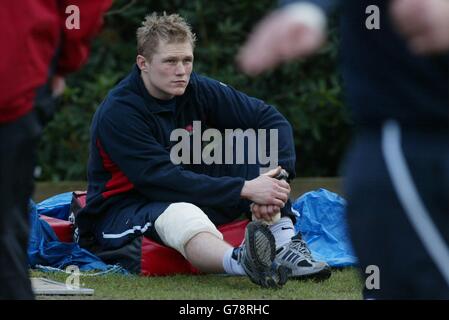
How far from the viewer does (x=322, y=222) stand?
6.24 m

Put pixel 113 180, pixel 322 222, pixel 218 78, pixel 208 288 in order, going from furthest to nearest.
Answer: pixel 218 78 → pixel 322 222 → pixel 113 180 → pixel 208 288

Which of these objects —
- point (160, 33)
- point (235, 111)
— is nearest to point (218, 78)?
point (235, 111)

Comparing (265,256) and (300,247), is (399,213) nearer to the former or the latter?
(265,256)

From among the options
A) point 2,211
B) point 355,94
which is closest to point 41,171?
point 2,211

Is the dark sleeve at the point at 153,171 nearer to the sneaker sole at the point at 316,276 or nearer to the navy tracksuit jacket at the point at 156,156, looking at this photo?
the navy tracksuit jacket at the point at 156,156

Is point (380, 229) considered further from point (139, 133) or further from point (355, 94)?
point (139, 133)

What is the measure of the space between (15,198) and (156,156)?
7.76 ft

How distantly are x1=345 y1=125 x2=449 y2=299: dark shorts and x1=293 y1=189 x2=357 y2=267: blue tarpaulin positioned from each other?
364 centimetres

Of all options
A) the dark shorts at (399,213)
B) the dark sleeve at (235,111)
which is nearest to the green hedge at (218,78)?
the dark sleeve at (235,111)

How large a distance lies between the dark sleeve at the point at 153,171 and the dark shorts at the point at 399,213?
2894 millimetres

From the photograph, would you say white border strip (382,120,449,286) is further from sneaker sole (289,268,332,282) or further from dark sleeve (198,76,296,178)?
dark sleeve (198,76,296,178)

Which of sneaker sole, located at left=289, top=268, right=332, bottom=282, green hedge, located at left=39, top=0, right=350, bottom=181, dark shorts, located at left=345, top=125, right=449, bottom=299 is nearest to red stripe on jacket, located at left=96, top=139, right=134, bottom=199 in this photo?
sneaker sole, located at left=289, top=268, right=332, bottom=282
